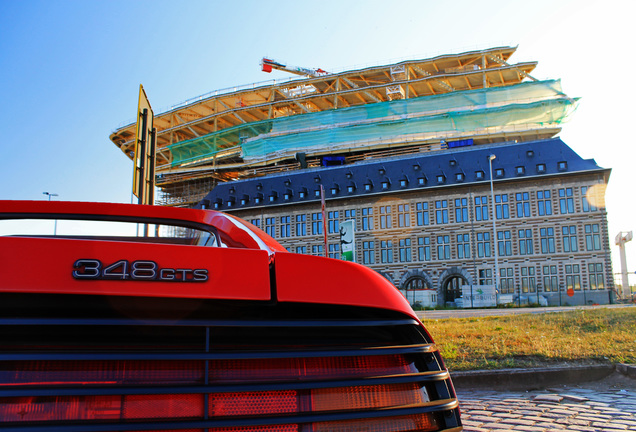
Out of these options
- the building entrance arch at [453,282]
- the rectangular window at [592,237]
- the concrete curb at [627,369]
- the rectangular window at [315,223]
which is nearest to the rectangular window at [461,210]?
the building entrance arch at [453,282]

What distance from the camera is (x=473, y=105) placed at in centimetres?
5847

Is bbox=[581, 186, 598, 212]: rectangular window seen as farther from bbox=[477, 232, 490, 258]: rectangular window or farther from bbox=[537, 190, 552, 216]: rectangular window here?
bbox=[477, 232, 490, 258]: rectangular window

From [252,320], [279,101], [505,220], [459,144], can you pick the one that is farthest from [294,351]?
[279,101]

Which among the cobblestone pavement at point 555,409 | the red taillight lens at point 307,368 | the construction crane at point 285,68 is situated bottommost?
the cobblestone pavement at point 555,409

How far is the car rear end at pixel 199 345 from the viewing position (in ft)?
3.78

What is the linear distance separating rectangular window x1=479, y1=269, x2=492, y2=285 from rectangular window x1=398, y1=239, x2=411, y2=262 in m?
6.92

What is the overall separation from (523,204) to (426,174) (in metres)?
9.33

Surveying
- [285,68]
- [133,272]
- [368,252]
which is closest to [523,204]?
[368,252]

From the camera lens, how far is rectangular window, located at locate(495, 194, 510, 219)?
49562 mm

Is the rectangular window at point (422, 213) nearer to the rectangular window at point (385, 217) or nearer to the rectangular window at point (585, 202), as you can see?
the rectangular window at point (385, 217)

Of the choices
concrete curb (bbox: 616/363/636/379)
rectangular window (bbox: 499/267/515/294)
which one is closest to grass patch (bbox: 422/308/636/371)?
concrete curb (bbox: 616/363/636/379)

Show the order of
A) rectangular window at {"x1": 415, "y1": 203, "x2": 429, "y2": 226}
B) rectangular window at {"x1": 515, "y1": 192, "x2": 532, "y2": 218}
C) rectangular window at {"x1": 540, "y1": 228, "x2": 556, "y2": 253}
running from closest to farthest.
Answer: rectangular window at {"x1": 540, "y1": 228, "x2": 556, "y2": 253} → rectangular window at {"x1": 515, "y1": 192, "x2": 532, "y2": 218} → rectangular window at {"x1": 415, "y1": 203, "x2": 429, "y2": 226}

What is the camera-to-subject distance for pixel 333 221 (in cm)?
5697

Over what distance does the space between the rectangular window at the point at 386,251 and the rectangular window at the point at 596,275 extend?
17.5 metres
